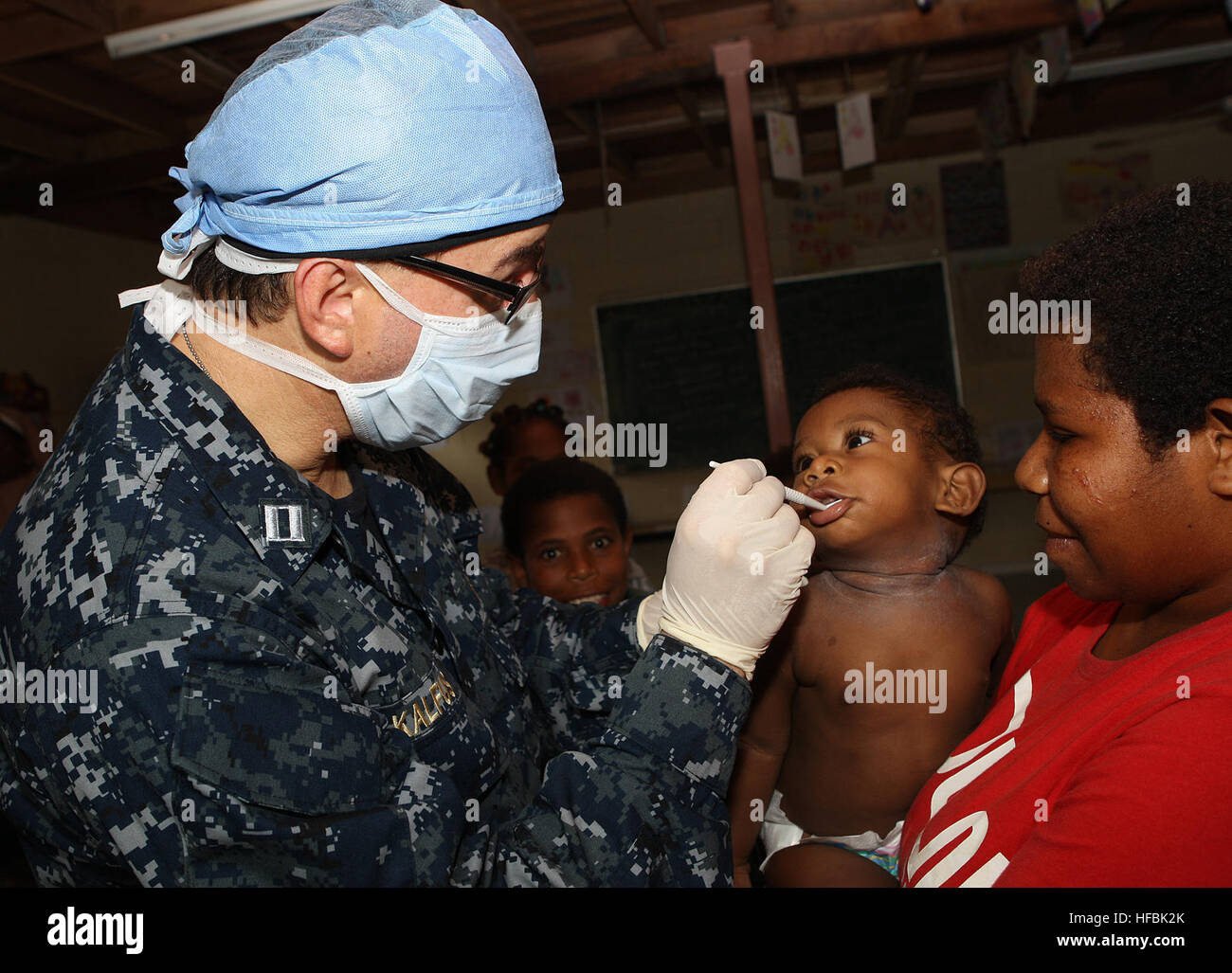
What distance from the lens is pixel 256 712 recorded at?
0.97 metres

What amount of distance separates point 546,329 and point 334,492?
518 cm

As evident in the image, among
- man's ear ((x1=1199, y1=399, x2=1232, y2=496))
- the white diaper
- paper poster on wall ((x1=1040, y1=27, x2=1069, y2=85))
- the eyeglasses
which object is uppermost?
paper poster on wall ((x1=1040, y1=27, x2=1069, y2=85))

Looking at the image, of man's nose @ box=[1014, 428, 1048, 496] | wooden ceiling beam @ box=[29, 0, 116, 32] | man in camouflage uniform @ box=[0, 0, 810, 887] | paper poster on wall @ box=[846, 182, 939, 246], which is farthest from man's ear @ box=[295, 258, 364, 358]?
paper poster on wall @ box=[846, 182, 939, 246]

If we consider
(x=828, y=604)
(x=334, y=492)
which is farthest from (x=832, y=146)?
(x=334, y=492)

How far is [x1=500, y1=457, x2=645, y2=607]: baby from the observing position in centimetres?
275

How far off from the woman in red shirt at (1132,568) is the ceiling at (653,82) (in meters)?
2.95

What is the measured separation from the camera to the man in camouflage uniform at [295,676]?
0.95 m

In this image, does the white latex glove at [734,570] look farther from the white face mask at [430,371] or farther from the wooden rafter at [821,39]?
the wooden rafter at [821,39]

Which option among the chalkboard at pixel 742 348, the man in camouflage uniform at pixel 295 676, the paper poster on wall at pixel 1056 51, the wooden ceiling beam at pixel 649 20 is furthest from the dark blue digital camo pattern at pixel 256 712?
the chalkboard at pixel 742 348

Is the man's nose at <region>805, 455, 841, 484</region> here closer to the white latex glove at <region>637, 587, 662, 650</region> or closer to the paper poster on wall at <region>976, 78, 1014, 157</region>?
the white latex glove at <region>637, 587, 662, 650</region>

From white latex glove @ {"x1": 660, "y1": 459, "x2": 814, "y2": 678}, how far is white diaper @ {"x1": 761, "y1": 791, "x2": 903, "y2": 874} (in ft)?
1.59

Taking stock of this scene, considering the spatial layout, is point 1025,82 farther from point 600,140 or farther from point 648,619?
point 648,619
